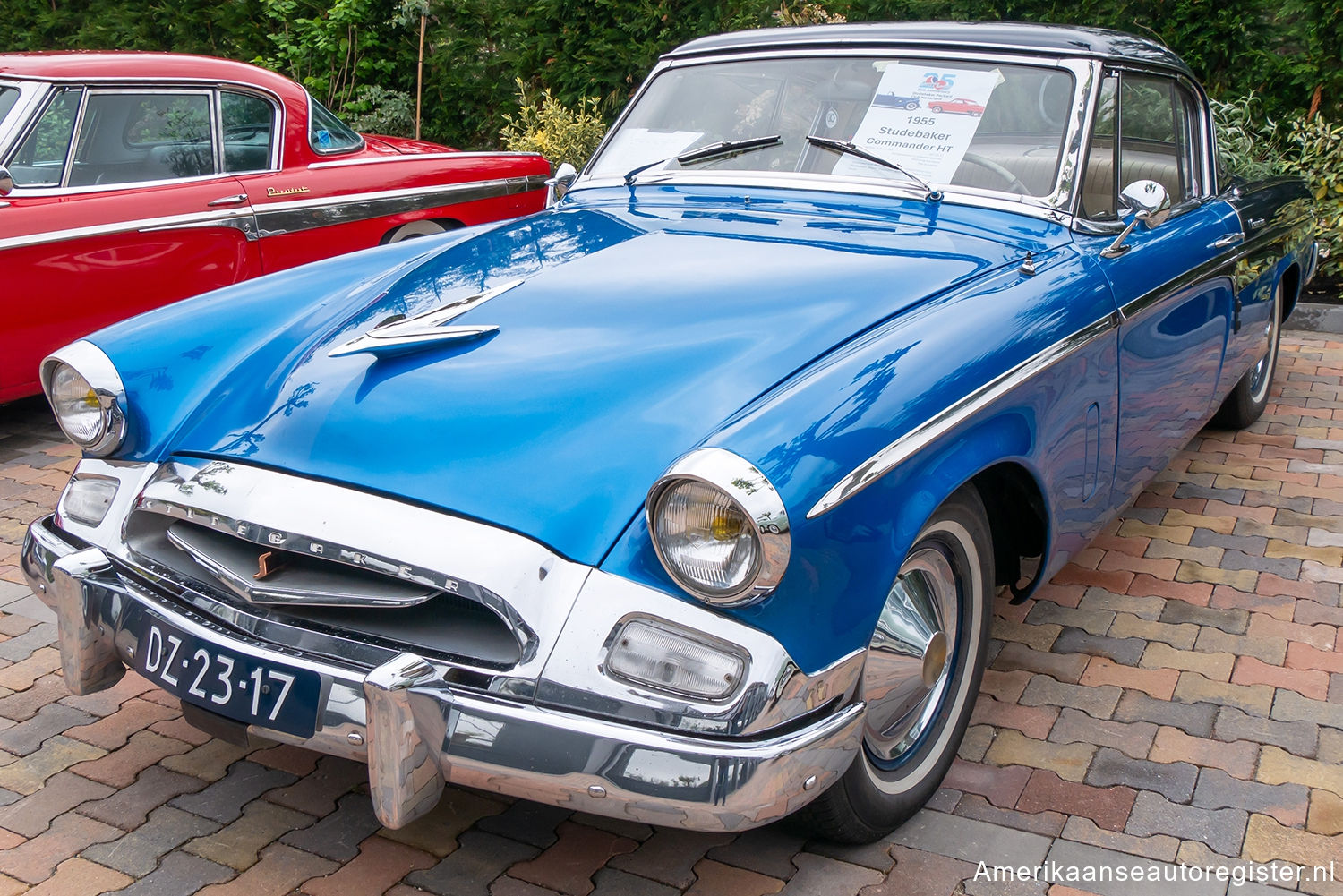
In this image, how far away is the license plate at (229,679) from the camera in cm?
187

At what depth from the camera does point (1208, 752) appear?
8.29ft

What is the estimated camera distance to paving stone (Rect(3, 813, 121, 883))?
213 cm

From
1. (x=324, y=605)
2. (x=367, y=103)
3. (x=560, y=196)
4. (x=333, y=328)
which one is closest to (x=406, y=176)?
(x=560, y=196)

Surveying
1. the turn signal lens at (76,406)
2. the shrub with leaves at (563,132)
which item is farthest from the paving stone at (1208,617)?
the shrub with leaves at (563,132)

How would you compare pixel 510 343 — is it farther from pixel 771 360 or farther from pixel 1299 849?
pixel 1299 849

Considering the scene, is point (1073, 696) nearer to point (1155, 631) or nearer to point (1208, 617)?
point (1155, 631)

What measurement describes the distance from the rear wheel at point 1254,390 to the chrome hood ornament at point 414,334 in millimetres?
3389

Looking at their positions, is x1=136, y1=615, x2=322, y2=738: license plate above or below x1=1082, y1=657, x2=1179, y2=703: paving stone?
above

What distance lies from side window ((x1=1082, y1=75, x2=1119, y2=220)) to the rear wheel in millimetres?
1766

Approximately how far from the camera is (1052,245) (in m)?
2.71

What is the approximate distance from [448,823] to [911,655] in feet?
3.27

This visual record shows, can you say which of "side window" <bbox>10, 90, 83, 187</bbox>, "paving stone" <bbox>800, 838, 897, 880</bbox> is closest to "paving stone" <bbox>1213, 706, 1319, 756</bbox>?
"paving stone" <bbox>800, 838, 897, 880</bbox>

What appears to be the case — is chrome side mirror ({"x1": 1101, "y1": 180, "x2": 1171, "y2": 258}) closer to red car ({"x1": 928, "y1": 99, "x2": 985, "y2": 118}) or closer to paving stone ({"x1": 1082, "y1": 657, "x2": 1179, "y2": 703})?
red car ({"x1": 928, "y1": 99, "x2": 985, "y2": 118})

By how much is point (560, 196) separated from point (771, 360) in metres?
1.70
